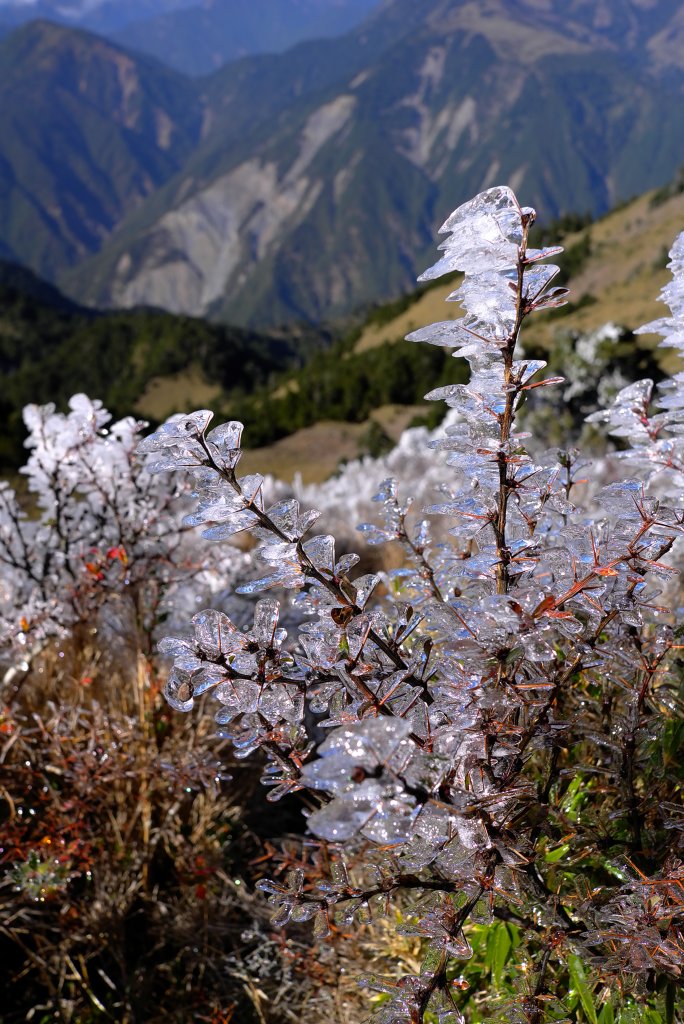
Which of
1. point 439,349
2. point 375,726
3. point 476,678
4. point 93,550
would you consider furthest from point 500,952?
point 439,349

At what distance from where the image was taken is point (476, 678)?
3.05 ft

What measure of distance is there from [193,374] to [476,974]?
234 feet

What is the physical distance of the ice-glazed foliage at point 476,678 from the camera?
893 millimetres

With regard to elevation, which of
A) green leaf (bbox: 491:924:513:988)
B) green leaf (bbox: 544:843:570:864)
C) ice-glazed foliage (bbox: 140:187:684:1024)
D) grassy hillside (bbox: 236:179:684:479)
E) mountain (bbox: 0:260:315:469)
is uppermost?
ice-glazed foliage (bbox: 140:187:684:1024)

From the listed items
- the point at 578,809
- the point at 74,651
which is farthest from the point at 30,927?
the point at 578,809

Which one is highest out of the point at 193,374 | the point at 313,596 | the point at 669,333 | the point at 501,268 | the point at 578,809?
the point at 501,268

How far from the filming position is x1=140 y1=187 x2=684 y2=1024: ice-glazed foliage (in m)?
0.89

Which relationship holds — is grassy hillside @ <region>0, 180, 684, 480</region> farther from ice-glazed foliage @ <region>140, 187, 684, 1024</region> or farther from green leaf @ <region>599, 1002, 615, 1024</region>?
green leaf @ <region>599, 1002, 615, 1024</region>

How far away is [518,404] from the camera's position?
3.21 ft

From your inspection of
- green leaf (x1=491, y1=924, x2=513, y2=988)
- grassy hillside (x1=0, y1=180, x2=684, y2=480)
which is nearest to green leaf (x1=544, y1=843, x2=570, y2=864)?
green leaf (x1=491, y1=924, x2=513, y2=988)

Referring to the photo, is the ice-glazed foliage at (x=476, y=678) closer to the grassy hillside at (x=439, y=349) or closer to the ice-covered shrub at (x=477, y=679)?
the ice-covered shrub at (x=477, y=679)

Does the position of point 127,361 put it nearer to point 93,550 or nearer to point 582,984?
point 93,550

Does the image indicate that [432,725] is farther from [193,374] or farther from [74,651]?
[193,374]

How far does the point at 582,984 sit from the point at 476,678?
662 millimetres
